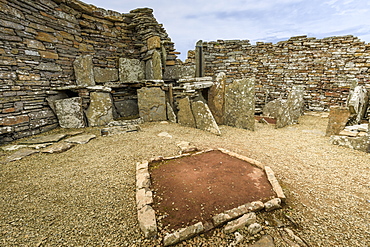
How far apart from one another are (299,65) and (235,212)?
27.9 feet

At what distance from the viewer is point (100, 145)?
3746 mm

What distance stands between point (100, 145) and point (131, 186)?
2.03 m

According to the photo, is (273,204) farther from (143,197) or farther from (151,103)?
(151,103)

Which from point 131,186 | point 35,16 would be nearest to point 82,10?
point 35,16

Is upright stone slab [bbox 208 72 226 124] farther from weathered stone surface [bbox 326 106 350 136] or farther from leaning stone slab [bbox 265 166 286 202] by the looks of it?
leaning stone slab [bbox 265 166 286 202]

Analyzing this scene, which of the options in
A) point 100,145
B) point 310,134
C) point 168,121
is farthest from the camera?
point 168,121

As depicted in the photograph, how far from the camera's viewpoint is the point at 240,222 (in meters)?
1.51

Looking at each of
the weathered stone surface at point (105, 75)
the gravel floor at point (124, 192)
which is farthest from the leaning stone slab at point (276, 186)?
the weathered stone surface at point (105, 75)

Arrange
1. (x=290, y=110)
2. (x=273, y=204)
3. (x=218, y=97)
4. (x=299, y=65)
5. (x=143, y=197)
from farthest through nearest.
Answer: (x=299, y=65), (x=290, y=110), (x=218, y=97), (x=143, y=197), (x=273, y=204)

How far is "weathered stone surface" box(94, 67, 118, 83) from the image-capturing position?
6.43 m

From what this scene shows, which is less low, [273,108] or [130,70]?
[130,70]

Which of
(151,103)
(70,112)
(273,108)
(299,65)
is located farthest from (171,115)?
(299,65)

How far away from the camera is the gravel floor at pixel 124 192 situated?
1.46 meters

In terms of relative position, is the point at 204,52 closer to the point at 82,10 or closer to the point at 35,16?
the point at 82,10
